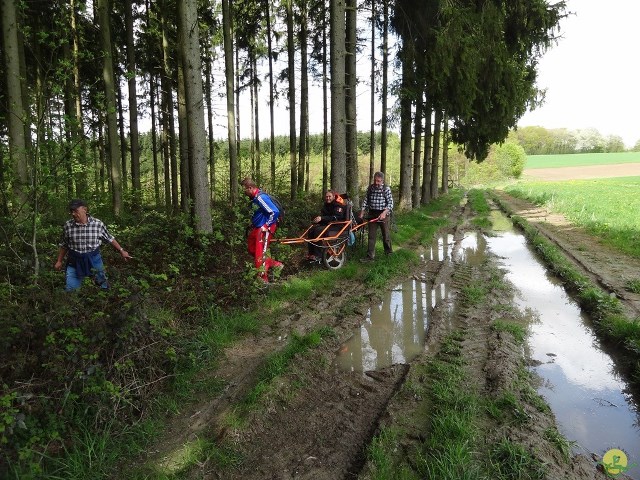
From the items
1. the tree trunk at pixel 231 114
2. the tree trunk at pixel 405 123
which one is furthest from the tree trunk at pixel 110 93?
the tree trunk at pixel 405 123

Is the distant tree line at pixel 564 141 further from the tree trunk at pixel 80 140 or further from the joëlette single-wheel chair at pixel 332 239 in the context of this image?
the joëlette single-wheel chair at pixel 332 239

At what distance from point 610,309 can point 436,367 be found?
11.5ft

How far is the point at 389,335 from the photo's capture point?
5.72 metres

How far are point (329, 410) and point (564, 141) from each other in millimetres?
130818

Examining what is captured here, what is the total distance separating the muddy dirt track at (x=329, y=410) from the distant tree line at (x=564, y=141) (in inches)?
4577

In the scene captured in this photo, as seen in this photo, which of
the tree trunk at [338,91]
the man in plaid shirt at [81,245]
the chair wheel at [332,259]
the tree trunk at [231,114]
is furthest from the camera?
the tree trunk at [231,114]

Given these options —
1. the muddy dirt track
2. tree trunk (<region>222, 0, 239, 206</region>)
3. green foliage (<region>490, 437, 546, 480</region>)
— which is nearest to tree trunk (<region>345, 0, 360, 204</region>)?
tree trunk (<region>222, 0, 239, 206</region>)

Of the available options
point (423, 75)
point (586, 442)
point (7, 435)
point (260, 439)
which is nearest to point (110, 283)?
point (7, 435)

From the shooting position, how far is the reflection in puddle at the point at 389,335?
495cm

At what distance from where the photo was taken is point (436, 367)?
4.45 m

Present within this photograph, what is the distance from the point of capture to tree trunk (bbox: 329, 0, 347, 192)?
31.7ft

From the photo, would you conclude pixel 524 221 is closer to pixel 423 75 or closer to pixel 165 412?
pixel 423 75

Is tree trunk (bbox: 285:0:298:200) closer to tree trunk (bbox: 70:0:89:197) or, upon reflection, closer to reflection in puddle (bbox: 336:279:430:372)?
tree trunk (bbox: 70:0:89:197)

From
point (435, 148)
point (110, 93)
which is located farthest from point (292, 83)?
point (435, 148)
